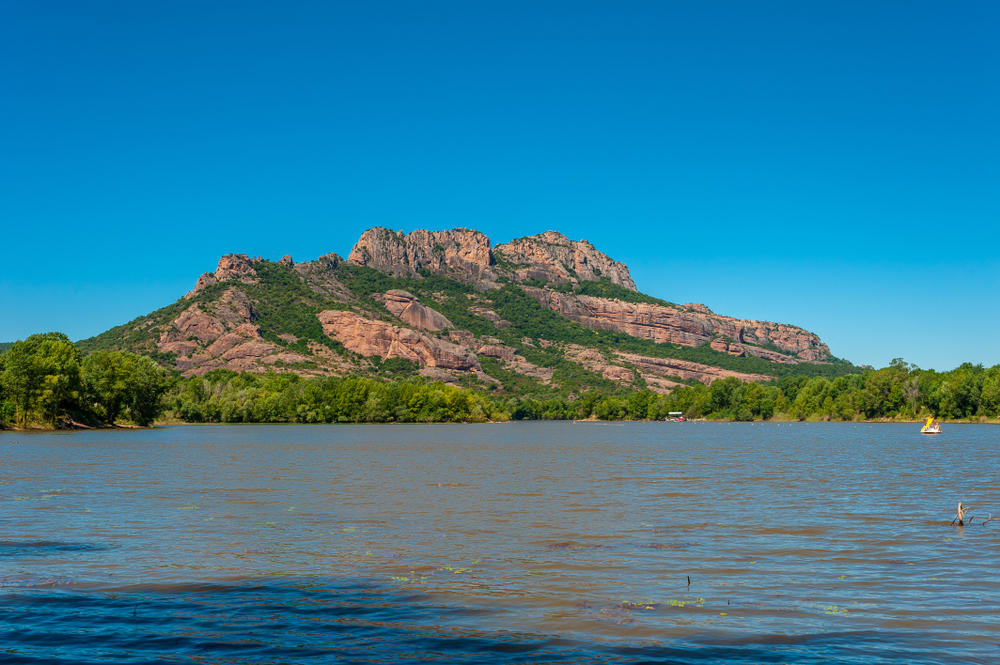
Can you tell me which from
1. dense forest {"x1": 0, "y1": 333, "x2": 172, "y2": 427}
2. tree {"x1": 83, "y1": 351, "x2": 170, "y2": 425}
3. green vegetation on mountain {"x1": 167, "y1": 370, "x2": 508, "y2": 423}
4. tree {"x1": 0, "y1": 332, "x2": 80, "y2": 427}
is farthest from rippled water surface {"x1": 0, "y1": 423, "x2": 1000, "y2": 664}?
green vegetation on mountain {"x1": 167, "y1": 370, "x2": 508, "y2": 423}

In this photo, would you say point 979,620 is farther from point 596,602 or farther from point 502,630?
point 502,630

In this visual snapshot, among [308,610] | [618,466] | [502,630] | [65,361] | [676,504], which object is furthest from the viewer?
[65,361]

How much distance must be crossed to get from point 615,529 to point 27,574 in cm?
1792

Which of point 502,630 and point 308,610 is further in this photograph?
point 308,610

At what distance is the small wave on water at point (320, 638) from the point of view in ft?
43.1

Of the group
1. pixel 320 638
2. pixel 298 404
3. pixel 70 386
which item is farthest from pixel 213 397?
pixel 320 638

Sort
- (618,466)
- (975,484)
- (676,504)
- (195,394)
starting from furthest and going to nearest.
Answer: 1. (195,394)
2. (618,466)
3. (975,484)
4. (676,504)

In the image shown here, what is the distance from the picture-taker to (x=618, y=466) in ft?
194

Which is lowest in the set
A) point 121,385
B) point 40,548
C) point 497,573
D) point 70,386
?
point 40,548

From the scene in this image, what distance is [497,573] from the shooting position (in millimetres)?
19906

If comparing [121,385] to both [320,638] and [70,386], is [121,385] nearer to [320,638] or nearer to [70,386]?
[70,386]

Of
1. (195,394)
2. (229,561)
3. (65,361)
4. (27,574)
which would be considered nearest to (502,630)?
(229,561)

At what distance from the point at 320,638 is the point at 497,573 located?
6.61 m

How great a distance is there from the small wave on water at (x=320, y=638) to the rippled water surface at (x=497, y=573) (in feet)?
0.20
